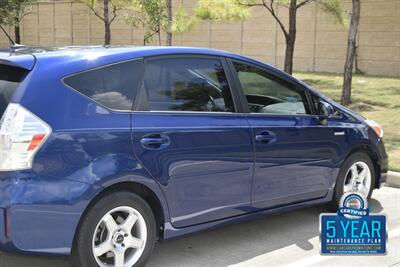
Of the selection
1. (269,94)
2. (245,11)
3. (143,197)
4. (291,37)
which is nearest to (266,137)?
(269,94)

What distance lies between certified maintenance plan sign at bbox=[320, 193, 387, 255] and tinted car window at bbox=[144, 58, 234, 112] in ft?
3.97

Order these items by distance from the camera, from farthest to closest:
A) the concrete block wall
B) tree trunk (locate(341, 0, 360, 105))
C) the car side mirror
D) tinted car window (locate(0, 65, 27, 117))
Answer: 1. the concrete block wall
2. tree trunk (locate(341, 0, 360, 105))
3. the car side mirror
4. tinted car window (locate(0, 65, 27, 117))

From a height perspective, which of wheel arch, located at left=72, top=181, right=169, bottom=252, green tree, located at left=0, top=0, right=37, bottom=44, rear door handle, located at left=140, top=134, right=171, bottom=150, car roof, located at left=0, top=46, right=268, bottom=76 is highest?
green tree, located at left=0, top=0, right=37, bottom=44

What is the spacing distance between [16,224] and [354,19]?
10.3m

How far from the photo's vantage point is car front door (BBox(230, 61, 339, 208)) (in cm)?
469

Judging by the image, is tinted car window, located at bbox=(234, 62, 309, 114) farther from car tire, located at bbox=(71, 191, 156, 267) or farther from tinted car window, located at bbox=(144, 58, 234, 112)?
car tire, located at bbox=(71, 191, 156, 267)

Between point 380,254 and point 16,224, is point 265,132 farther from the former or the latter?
point 16,224

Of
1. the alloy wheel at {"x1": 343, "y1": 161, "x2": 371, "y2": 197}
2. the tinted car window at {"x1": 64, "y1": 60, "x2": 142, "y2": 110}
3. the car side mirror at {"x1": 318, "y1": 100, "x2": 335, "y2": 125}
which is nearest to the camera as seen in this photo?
the tinted car window at {"x1": 64, "y1": 60, "x2": 142, "y2": 110}

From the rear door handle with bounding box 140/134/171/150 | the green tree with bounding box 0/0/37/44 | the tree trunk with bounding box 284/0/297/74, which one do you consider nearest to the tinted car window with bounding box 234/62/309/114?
the rear door handle with bounding box 140/134/171/150

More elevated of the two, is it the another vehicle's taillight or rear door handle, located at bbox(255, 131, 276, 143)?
the another vehicle's taillight

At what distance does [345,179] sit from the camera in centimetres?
560

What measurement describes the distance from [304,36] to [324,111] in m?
19.1

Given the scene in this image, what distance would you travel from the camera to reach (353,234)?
451 cm

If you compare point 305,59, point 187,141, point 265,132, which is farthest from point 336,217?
point 305,59
